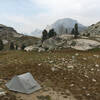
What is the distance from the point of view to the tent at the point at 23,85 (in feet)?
42.2

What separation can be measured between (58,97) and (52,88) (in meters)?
1.75

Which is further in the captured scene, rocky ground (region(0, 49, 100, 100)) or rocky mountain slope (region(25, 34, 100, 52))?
rocky mountain slope (region(25, 34, 100, 52))

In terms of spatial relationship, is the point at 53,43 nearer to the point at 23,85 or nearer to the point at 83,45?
the point at 83,45

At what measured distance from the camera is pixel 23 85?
13.1 meters

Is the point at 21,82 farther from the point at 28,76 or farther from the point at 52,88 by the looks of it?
the point at 52,88

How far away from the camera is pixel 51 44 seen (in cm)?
4034

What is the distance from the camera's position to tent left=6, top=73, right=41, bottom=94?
42.2 ft

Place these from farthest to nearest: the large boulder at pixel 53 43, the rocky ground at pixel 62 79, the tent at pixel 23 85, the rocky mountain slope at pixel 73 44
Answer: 1. the large boulder at pixel 53 43
2. the rocky mountain slope at pixel 73 44
3. the tent at pixel 23 85
4. the rocky ground at pixel 62 79

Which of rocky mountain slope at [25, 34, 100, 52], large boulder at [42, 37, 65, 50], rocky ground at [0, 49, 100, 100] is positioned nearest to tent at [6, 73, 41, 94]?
rocky ground at [0, 49, 100, 100]

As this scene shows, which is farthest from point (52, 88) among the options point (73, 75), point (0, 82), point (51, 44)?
point (51, 44)

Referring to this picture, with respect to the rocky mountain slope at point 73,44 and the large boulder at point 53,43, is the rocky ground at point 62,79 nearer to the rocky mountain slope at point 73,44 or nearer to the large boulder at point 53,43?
the rocky mountain slope at point 73,44

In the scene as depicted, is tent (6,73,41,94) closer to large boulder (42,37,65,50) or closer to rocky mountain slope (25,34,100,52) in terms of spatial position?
rocky mountain slope (25,34,100,52)

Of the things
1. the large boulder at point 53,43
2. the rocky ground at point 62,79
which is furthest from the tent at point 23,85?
the large boulder at point 53,43

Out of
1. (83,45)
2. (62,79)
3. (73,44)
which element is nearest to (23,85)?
(62,79)
